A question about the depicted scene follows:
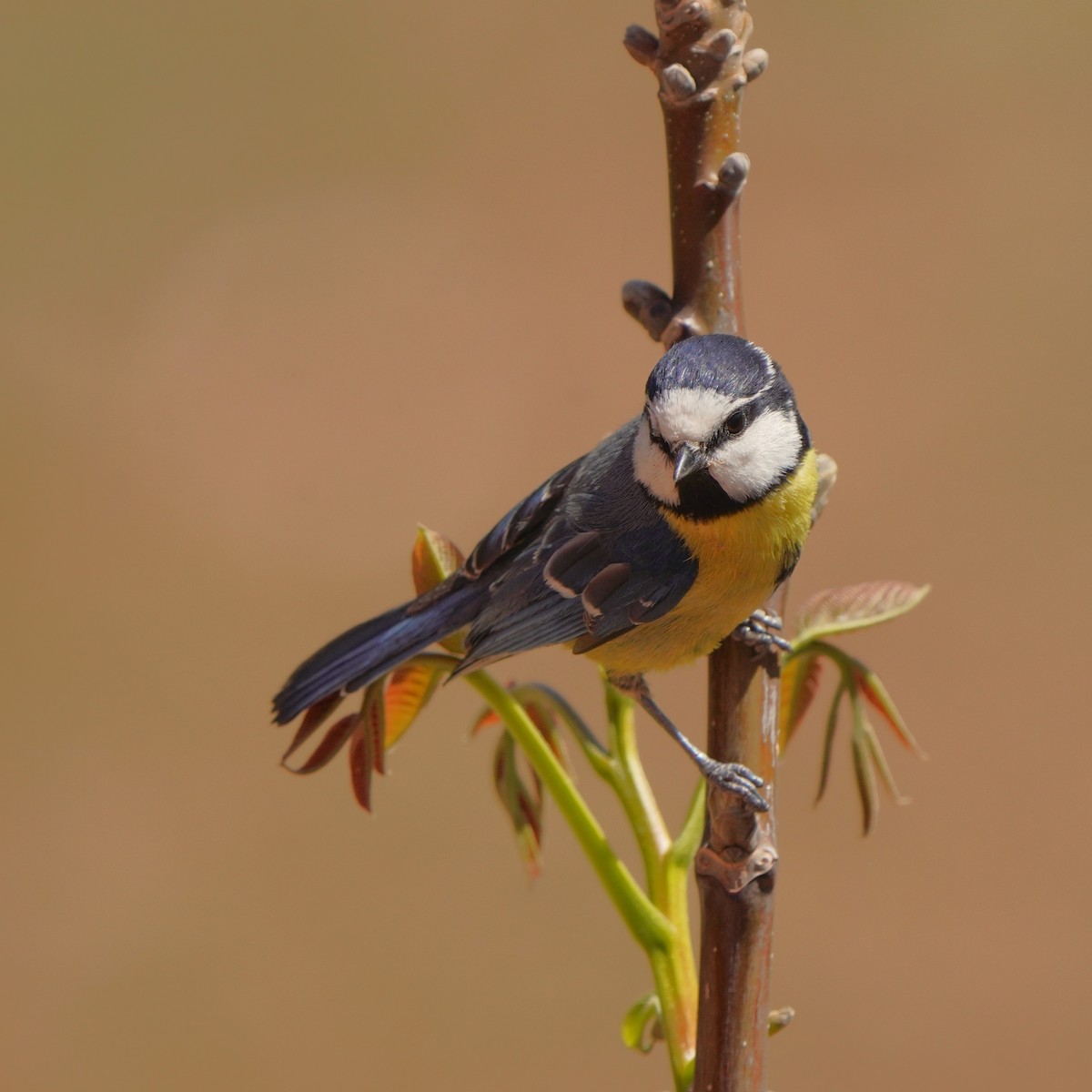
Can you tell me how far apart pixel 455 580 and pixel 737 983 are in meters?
0.69

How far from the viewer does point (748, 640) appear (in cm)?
112

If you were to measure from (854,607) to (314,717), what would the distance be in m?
0.43

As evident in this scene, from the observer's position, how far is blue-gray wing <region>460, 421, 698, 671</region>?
1.40 metres

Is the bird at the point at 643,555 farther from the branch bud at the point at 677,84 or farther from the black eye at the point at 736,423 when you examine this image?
the branch bud at the point at 677,84

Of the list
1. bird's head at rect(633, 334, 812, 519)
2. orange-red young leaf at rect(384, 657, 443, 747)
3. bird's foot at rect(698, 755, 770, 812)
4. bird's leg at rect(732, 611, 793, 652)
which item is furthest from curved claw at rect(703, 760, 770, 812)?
bird's head at rect(633, 334, 812, 519)

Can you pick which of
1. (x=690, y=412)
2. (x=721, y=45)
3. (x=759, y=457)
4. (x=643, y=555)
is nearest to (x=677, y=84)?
(x=721, y=45)

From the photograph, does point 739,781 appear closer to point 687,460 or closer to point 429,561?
point 429,561

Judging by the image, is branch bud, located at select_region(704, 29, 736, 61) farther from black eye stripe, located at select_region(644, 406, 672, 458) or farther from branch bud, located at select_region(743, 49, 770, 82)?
black eye stripe, located at select_region(644, 406, 672, 458)

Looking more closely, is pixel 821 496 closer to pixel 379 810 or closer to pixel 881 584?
pixel 881 584

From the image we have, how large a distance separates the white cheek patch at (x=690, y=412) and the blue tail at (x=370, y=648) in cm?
30

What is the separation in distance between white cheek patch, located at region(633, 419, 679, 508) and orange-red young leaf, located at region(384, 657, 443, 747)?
40 cm

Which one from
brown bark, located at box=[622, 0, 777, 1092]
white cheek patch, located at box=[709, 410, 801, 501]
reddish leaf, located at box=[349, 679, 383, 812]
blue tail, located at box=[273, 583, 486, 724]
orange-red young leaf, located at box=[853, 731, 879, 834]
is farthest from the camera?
white cheek patch, located at box=[709, 410, 801, 501]

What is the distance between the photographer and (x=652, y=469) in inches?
53.7

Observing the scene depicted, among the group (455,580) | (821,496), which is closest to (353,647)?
(455,580)
